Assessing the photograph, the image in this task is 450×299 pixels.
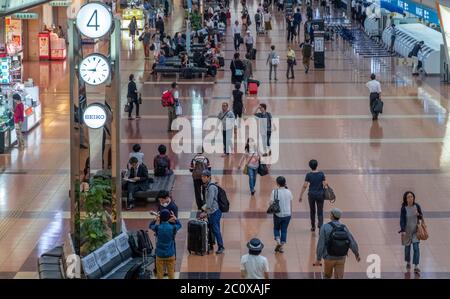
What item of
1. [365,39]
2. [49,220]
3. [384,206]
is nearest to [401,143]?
[384,206]

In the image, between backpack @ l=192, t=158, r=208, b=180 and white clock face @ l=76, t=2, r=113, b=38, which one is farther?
backpack @ l=192, t=158, r=208, b=180

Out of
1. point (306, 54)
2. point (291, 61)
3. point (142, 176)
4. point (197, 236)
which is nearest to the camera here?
point (197, 236)

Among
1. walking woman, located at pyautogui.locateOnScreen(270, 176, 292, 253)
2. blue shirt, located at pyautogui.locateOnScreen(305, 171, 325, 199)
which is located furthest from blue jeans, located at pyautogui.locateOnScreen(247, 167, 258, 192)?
walking woman, located at pyautogui.locateOnScreen(270, 176, 292, 253)

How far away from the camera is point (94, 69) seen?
1434 centimetres

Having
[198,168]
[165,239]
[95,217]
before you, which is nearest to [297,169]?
[198,168]

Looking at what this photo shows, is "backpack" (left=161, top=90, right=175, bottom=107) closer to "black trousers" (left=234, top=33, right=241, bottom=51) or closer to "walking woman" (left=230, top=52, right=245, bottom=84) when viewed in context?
"walking woman" (left=230, top=52, right=245, bottom=84)

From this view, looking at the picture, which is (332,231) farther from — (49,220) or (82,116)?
(49,220)

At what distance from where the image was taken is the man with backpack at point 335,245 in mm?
12695

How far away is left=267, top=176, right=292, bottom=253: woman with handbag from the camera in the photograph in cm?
1504

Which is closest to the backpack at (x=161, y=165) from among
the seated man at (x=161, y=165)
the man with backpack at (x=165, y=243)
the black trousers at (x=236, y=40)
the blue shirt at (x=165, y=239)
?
the seated man at (x=161, y=165)

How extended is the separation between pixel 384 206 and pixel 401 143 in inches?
236

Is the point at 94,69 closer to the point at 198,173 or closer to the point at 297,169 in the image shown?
the point at 198,173

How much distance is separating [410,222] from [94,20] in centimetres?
485

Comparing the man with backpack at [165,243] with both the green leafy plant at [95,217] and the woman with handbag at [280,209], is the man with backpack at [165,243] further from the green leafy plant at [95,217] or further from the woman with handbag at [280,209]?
the woman with handbag at [280,209]
